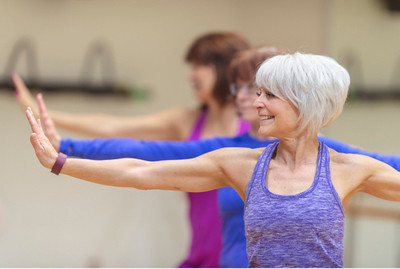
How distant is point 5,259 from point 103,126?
4.71 ft

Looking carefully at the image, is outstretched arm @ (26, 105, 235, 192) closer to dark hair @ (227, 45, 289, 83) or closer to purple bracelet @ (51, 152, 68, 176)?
purple bracelet @ (51, 152, 68, 176)

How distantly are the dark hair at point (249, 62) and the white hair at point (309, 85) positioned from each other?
0.61 m

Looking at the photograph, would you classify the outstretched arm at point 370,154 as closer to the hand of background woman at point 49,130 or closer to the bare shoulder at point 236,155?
the bare shoulder at point 236,155

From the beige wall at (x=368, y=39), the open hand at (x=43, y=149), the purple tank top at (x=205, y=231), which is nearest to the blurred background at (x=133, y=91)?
the beige wall at (x=368, y=39)

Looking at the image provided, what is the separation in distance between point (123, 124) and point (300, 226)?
169 centimetres

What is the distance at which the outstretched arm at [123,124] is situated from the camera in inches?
112

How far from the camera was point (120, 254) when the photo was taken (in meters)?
4.16

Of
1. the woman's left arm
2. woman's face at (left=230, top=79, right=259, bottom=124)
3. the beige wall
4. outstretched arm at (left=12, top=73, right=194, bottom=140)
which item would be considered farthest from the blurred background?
the woman's left arm

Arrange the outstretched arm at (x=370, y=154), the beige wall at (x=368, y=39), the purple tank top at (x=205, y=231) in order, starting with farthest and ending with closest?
the beige wall at (x=368, y=39) < the purple tank top at (x=205, y=231) < the outstretched arm at (x=370, y=154)

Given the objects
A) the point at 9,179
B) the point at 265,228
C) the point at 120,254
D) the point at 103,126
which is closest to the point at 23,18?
the point at 9,179

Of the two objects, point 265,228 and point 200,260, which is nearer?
point 265,228

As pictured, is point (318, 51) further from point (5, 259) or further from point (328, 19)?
point (5, 259)

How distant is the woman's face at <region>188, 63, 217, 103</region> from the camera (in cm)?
271

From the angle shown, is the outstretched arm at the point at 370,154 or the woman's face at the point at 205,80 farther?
the woman's face at the point at 205,80
